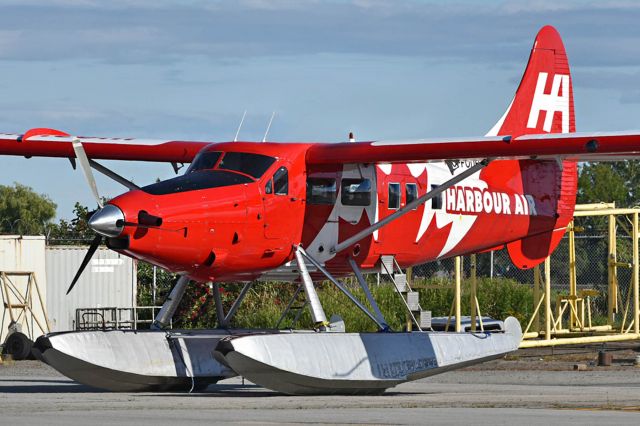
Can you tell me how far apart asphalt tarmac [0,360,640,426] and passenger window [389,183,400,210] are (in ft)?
8.91

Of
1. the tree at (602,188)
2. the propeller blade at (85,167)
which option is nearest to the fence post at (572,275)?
the propeller blade at (85,167)

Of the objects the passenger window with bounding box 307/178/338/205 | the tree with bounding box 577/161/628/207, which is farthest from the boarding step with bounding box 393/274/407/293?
the tree with bounding box 577/161/628/207

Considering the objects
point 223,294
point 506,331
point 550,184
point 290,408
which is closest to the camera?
point 290,408

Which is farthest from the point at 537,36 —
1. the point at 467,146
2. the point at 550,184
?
the point at 467,146

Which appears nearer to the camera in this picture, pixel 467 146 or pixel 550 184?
pixel 467 146

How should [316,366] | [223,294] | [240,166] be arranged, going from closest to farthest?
[316,366]
[240,166]
[223,294]

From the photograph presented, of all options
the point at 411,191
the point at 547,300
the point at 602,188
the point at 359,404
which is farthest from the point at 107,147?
the point at 602,188

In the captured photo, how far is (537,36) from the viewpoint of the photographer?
83.3 feet

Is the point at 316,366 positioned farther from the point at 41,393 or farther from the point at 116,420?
the point at 116,420

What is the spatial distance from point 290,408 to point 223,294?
20.2 meters

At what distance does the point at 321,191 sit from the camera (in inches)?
800

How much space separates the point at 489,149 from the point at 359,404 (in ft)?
16.9

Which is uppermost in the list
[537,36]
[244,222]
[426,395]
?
[537,36]

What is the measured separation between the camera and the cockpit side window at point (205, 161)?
19.4 metres
